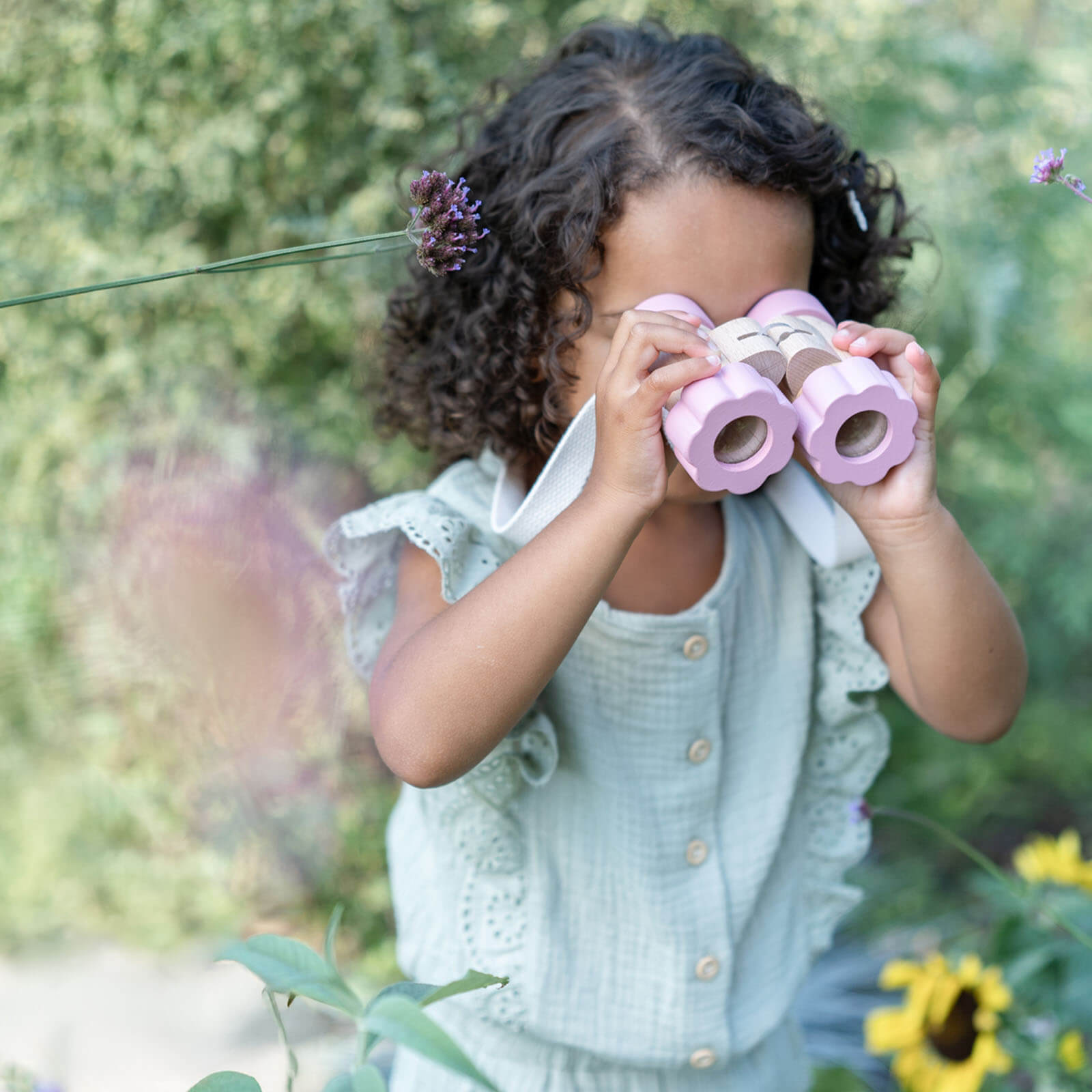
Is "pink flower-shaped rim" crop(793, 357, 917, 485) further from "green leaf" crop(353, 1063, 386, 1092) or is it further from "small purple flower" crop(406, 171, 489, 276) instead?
"green leaf" crop(353, 1063, 386, 1092)

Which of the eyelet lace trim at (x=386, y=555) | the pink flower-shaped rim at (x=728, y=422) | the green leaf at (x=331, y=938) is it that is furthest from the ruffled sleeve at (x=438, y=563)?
the green leaf at (x=331, y=938)

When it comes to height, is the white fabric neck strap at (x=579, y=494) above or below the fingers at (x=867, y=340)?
below

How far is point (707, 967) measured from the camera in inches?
37.0

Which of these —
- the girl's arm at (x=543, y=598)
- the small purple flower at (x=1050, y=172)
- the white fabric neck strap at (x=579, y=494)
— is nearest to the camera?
the small purple flower at (x=1050, y=172)

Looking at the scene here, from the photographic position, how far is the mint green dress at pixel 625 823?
0.91m

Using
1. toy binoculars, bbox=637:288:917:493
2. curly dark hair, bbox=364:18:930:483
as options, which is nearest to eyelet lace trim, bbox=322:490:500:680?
curly dark hair, bbox=364:18:930:483

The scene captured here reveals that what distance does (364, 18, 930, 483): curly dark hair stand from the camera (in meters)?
0.82

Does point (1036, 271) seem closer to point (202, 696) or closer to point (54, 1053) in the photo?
point (202, 696)

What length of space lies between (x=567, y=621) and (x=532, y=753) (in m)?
0.22

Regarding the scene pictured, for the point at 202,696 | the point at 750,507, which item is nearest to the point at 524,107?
the point at 750,507

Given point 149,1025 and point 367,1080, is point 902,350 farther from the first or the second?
point 149,1025

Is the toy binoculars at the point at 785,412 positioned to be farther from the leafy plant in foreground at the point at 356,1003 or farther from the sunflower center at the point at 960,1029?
the sunflower center at the point at 960,1029

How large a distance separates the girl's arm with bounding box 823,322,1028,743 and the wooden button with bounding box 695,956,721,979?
0.94 ft

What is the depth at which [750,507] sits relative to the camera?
1042mm
